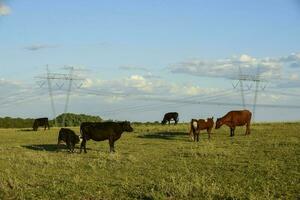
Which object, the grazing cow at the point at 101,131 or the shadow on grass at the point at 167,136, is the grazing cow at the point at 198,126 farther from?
the grazing cow at the point at 101,131

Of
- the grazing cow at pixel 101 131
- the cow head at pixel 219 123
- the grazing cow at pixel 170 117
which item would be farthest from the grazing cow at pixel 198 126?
the grazing cow at pixel 170 117

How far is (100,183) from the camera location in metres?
16.4

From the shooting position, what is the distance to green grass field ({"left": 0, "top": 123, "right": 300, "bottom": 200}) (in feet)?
47.4

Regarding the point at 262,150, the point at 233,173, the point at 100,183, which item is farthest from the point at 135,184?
the point at 262,150

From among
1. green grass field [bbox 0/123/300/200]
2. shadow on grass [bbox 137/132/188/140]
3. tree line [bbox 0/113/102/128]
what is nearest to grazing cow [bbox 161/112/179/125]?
tree line [bbox 0/113/102/128]

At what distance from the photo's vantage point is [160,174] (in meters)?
17.7

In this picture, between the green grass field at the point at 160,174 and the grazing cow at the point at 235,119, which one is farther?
the grazing cow at the point at 235,119

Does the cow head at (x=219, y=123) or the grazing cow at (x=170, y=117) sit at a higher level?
the grazing cow at (x=170, y=117)

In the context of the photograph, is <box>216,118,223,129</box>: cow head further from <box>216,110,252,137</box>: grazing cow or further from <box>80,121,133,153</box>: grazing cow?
<box>80,121,133,153</box>: grazing cow

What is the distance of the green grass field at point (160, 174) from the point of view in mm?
14461

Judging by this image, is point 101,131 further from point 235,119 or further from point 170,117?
point 170,117

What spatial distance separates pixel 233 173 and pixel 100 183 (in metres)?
4.36

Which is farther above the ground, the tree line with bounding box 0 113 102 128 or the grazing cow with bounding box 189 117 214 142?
the tree line with bounding box 0 113 102 128

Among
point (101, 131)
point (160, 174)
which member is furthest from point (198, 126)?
point (160, 174)
